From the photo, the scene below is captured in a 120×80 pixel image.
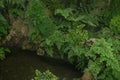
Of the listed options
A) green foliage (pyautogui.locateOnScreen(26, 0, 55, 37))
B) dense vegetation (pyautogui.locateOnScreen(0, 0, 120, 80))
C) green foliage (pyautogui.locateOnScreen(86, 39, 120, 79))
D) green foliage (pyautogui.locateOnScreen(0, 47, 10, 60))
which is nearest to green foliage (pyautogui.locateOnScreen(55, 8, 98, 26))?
Answer: dense vegetation (pyautogui.locateOnScreen(0, 0, 120, 80))

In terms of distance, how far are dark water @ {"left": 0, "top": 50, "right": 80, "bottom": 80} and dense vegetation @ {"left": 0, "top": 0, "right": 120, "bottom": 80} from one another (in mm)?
332

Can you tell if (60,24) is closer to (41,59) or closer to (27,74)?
(41,59)

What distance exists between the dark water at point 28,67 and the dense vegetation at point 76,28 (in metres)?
0.33

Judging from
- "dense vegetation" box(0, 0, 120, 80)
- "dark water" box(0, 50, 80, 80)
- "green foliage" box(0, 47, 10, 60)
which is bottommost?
"dark water" box(0, 50, 80, 80)

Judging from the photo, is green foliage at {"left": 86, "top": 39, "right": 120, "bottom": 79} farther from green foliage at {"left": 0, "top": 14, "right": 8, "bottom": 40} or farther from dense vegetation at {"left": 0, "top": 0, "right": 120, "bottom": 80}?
green foliage at {"left": 0, "top": 14, "right": 8, "bottom": 40}

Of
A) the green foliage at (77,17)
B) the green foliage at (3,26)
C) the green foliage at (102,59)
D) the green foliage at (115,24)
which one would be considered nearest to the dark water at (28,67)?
the green foliage at (3,26)

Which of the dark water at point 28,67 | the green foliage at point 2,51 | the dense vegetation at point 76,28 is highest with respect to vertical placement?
the dense vegetation at point 76,28

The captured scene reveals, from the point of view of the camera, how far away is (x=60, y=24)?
12.7 m

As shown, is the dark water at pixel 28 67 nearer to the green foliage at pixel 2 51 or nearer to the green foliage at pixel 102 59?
the green foliage at pixel 2 51

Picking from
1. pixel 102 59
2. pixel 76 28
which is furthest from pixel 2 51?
pixel 102 59

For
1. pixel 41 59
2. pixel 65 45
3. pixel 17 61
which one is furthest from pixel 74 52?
pixel 17 61

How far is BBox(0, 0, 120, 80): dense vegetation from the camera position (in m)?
10.3

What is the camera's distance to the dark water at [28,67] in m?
10.9

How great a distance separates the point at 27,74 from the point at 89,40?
274 cm
